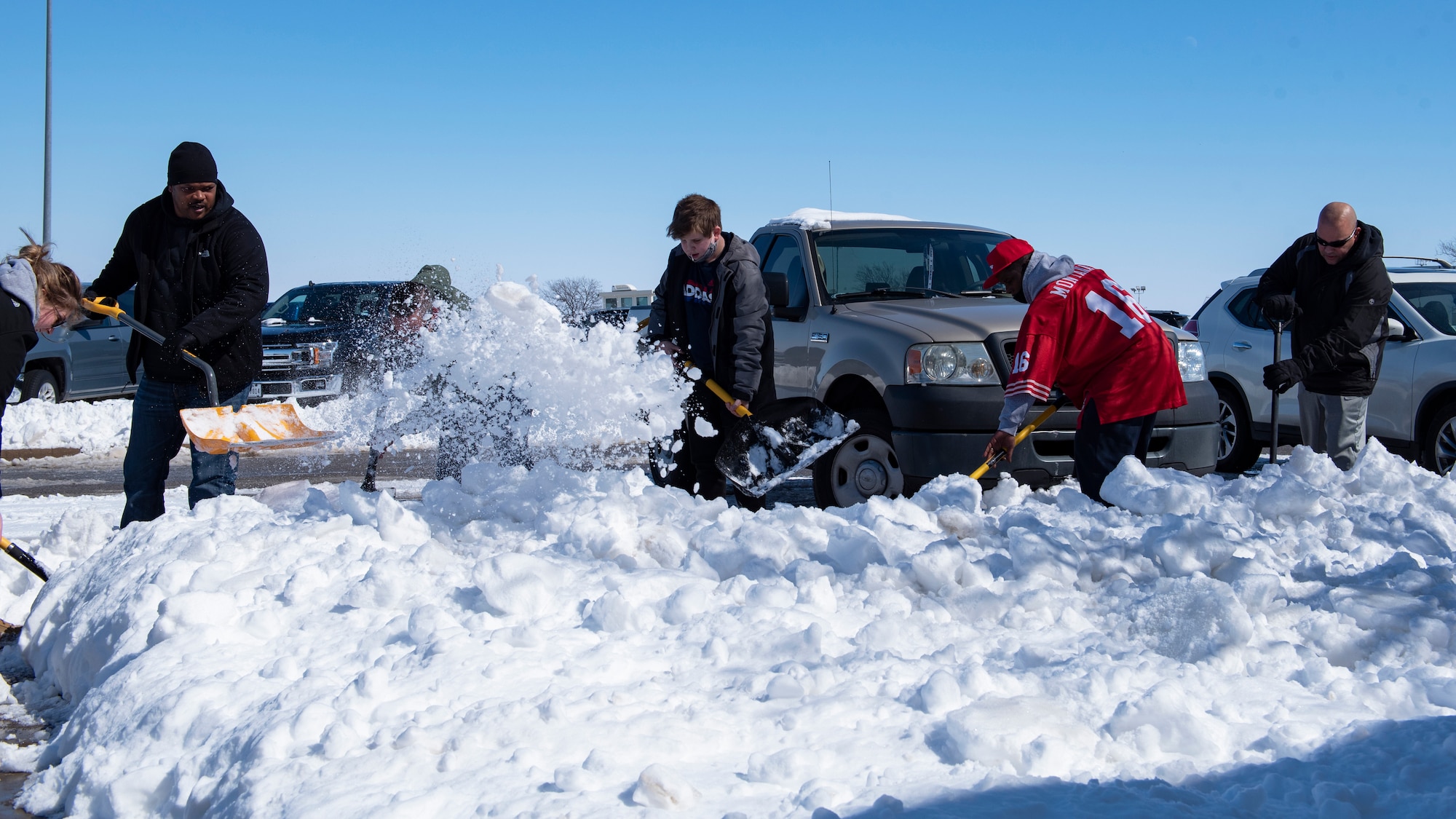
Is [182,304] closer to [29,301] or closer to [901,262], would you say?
[29,301]

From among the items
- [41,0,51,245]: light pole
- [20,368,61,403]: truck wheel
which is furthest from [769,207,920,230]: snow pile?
[41,0,51,245]: light pole

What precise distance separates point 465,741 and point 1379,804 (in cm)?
189

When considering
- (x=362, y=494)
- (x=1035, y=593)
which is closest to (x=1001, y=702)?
(x=1035, y=593)

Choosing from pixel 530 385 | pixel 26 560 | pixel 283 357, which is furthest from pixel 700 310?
pixel 283 357

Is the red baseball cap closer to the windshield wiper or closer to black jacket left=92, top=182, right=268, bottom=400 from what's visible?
the windshield wiper

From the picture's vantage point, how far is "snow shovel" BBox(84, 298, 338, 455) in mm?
4445

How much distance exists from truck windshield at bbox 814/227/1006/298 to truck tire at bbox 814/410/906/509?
93cm

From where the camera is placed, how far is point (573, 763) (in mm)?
2395

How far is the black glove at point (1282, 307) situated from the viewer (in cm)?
587

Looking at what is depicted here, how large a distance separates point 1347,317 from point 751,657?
420 centimetres

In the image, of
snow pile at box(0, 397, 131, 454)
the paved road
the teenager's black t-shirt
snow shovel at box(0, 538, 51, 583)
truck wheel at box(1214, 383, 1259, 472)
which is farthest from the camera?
snow pile at box(0, 397, 131, 454)

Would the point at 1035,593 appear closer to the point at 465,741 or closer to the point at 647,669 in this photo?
the point at 647,669

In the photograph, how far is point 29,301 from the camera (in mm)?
3805

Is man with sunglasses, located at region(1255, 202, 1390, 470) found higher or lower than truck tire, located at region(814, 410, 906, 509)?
higher
